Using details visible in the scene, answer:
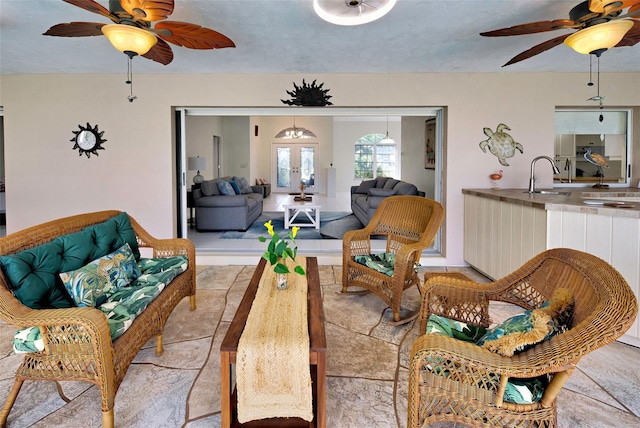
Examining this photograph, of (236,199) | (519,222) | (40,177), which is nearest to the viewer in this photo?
(519,222)

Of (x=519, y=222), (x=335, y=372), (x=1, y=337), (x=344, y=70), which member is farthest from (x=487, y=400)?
(x=344, y=70)

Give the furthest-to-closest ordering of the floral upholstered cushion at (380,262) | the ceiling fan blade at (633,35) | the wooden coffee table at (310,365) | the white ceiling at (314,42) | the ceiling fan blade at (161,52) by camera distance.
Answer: the floral upholstered cushion at (380,262) < the white ceiling at (314,42) < the ceiling fan blade at (161,52) < the ceiling fan blade at (633,35) < the wooden coffee table at (310,365)

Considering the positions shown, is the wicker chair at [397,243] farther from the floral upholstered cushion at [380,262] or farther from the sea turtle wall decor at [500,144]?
the sea turtle wall decor at [500,144]

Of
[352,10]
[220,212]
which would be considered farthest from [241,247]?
[352,10]

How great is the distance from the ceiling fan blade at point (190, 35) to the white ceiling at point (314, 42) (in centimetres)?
38

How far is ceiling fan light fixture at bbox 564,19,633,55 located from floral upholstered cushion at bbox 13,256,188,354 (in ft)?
9.68

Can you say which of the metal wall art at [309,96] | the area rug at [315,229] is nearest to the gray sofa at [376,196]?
the area rug at [315,229]

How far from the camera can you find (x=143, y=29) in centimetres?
217

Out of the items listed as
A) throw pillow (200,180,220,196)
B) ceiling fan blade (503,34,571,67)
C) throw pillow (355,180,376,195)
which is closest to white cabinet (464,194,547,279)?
ceiling fan blade (503,34,571,67)

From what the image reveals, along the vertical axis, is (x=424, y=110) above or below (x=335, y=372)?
above

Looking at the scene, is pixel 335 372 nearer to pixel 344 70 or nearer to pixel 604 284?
pixel 604 284

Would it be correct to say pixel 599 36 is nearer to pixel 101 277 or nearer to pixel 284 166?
pixel 101 277

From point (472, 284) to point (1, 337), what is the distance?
3126mm

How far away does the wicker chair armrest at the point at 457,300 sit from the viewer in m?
1.89
